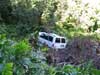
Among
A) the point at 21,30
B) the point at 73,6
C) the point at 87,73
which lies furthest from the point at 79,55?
the point at 87,73

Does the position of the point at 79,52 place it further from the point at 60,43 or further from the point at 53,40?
the point at 53,40

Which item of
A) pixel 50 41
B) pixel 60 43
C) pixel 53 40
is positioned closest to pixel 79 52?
pixel 60 43

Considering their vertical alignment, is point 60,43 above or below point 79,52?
below

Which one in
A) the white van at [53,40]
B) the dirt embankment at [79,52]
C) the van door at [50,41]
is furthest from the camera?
the van door at [50,41]

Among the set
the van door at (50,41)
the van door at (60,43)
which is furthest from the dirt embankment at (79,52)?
the van door at (50,41)

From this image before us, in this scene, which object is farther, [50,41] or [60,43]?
[50,41]

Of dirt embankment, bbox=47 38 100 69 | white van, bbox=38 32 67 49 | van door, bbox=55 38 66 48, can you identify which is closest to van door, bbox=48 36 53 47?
white van, bbox=38 32 67 49

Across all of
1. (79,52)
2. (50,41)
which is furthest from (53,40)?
(79,52)

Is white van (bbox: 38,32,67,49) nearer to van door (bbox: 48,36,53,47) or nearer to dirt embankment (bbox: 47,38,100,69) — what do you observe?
van door (bbox: 48,36,53,47)

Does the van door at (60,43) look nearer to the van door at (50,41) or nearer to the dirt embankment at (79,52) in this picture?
the van door at (50,41)

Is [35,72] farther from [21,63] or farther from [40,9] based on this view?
[40,9]

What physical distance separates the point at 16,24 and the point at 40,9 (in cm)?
175

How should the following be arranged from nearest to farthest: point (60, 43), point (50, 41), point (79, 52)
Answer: point (79, 52)
point (60, 43)
point (50, 41)

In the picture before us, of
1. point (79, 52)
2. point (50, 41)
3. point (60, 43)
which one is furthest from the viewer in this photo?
point (50, 41)
